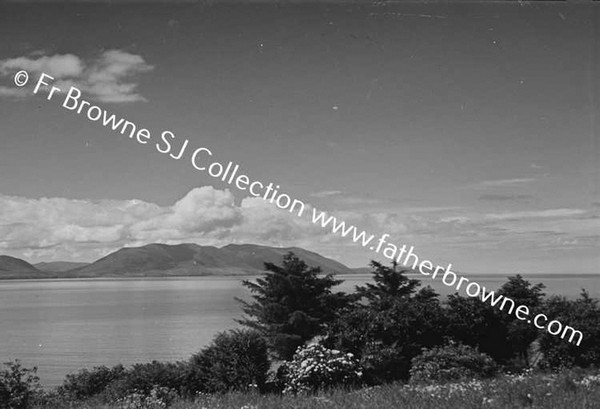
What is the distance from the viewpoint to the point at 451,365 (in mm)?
19469

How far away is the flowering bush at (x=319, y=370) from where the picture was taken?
58.1ft

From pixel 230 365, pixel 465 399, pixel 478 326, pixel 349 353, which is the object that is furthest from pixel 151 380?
pixel 465 399

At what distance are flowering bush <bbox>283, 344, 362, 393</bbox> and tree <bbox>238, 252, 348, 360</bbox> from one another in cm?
873

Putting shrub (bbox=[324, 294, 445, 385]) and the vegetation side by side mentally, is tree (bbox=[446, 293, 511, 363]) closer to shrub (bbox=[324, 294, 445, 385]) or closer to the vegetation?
the vegetation

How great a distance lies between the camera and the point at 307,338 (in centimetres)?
2773

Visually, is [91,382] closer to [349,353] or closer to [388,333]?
[349,353]

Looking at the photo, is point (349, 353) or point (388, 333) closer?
point (349, 353)

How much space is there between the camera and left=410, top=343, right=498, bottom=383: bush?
18.4 metres

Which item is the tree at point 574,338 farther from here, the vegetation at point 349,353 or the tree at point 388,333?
the tree at point 388,333

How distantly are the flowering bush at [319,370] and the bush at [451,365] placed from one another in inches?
67.0

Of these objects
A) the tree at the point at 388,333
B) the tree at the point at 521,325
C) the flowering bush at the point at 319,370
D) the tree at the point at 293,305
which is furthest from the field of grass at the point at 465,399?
the tree at the point at 293,305

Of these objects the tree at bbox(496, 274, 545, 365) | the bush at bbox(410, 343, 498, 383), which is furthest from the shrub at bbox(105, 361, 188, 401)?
the tree at bbox(496, 274, 545, 365)

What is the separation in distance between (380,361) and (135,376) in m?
7.07

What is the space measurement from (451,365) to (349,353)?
2.83 metres
